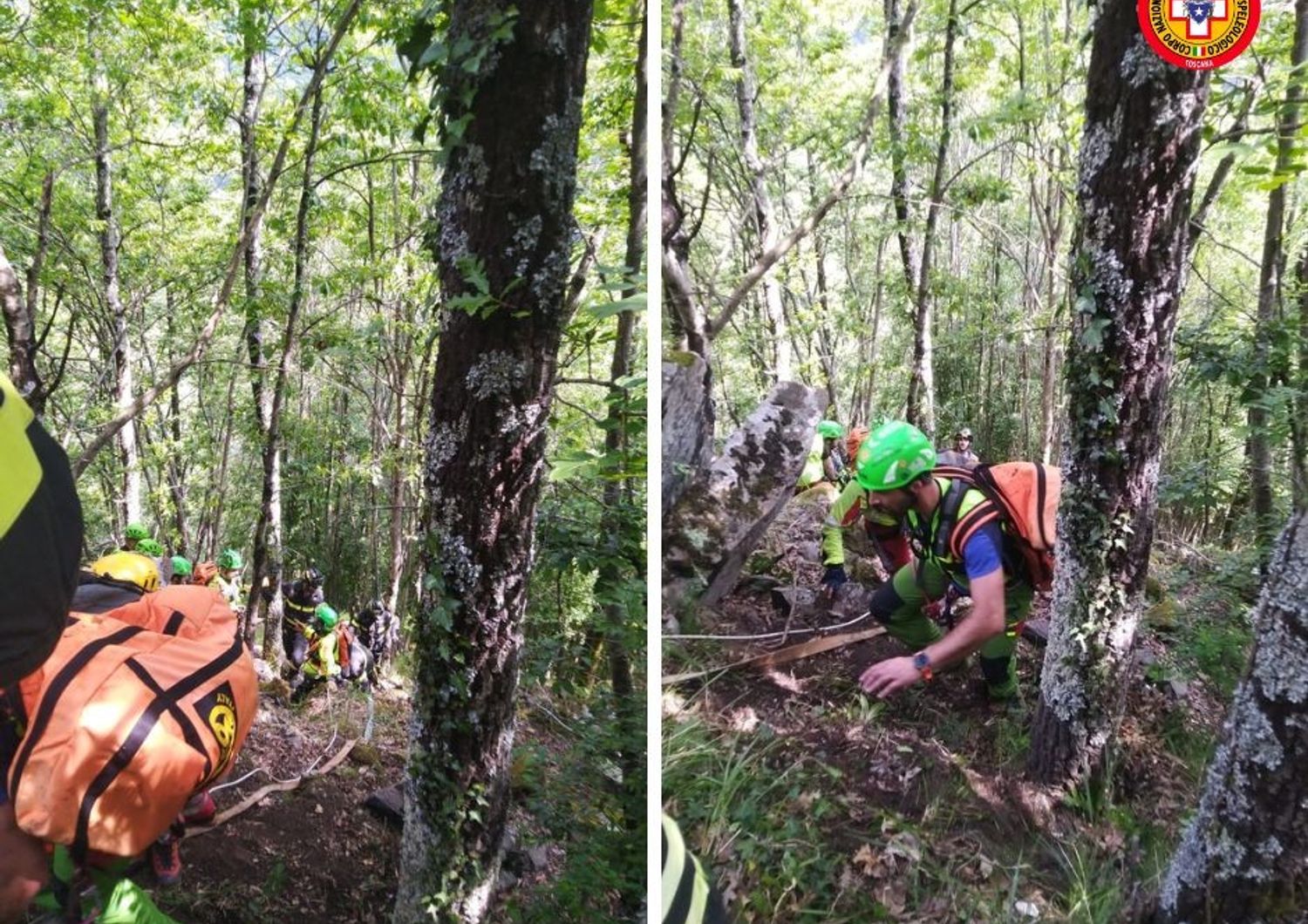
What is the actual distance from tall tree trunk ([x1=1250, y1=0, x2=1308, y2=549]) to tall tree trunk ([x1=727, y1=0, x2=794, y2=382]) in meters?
0.56

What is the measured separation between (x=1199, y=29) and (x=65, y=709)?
47.0 inches

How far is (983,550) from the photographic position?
3.70ft

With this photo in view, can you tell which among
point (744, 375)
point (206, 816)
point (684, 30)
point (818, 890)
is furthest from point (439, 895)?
point (684, 30)

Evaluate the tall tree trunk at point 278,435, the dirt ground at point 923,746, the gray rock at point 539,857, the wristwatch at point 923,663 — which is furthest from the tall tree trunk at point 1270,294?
the tall tree trunk at point 278,435

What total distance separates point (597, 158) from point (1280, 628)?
0.82 meters

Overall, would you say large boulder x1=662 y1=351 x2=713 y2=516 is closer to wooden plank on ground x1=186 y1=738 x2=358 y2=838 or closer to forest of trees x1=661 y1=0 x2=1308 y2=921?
forest of trees x1=661 y1=0 x2=1308 y2=921

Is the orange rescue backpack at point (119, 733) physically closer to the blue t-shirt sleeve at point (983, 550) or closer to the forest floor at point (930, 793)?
the forest floor at point (930, 793)

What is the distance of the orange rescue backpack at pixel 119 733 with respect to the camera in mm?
642

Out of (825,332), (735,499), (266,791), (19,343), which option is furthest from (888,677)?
(19,343)

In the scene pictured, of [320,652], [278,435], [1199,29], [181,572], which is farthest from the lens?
[181,572]

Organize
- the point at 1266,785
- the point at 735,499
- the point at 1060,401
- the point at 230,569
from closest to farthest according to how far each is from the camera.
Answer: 1. the point at 1266,785
2. the point at 1060,401
3. the point at 735,499
4. the point at 230,569

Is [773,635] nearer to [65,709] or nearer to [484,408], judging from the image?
[484,408]

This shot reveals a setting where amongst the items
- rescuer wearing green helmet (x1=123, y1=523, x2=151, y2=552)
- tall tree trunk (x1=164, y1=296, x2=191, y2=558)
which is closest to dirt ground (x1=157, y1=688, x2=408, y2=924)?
rescuer wearing green helmet (x1=123, y1=523, x2=151, y2=552)

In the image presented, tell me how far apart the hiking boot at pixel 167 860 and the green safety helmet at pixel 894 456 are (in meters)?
1.06
